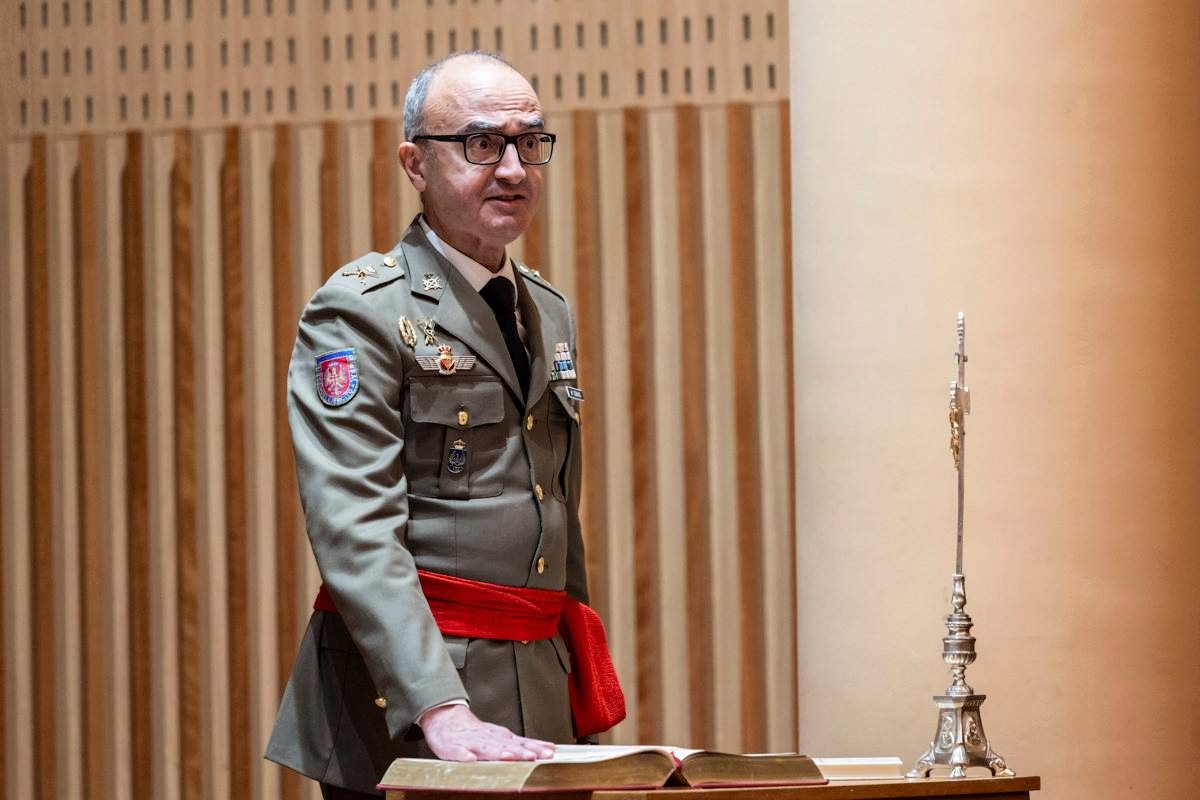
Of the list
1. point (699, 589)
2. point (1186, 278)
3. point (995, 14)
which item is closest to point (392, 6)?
point (699, 589)

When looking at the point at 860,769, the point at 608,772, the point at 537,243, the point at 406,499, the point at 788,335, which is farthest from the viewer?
the point at 537,243

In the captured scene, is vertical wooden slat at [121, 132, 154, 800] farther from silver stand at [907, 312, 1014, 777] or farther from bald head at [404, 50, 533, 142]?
silver stand at [907, 312, 1014, 777]

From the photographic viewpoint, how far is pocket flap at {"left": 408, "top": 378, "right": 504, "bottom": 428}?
217 centimetres

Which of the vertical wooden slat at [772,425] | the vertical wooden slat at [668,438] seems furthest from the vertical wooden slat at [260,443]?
the vertical wooden slat at [772,425]

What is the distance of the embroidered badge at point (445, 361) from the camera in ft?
7.14

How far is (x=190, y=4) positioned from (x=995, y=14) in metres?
2.64

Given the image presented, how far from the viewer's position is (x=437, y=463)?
217 cm

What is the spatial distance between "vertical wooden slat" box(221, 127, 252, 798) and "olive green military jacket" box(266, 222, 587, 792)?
2203 millimetres

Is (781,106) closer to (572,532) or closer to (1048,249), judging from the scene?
(1048,249)

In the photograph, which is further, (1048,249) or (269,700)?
(269,700)

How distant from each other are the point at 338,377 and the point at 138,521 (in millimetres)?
2490

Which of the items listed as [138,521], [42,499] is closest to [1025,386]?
[138,521]

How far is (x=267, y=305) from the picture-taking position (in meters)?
4.42

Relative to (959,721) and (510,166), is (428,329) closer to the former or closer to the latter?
(510,166)
